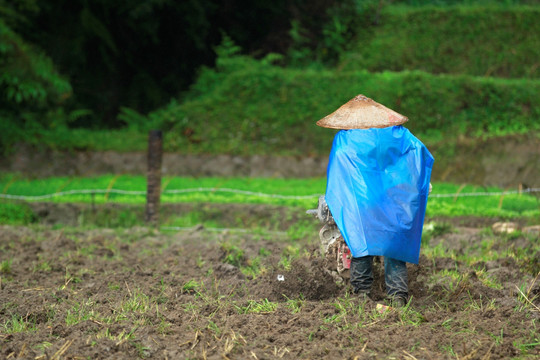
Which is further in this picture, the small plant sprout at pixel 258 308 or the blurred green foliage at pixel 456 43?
the blurred green foliage at pixel 456 43

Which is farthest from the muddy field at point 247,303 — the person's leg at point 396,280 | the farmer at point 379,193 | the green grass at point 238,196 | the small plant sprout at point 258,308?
the green grass at point 238,196

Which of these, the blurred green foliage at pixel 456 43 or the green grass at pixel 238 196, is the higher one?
the blurred green foliage at pixel 456 43

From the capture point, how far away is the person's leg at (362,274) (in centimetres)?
486

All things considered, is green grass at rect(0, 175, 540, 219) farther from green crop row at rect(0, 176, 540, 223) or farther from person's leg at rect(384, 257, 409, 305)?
person's leg at rect(384, 257, 409, 305)

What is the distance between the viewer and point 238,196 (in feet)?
31.9

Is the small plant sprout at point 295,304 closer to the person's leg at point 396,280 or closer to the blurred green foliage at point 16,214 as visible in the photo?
the person's leg at point 396,280

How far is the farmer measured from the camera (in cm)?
468

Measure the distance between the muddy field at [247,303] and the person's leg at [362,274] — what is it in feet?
0.53

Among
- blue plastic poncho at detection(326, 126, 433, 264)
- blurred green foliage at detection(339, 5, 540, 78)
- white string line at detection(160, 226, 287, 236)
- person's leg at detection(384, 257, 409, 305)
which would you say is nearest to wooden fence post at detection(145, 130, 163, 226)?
white string line at detection(160, 226, 287, 236)

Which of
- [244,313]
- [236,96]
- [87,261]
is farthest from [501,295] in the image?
[236,96]

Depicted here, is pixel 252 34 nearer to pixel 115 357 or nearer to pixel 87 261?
pixel 87 261

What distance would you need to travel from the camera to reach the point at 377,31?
1600 cm

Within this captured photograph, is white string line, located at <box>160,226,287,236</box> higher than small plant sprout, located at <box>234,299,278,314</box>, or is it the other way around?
small plant sprout, located at <box>234,299,278,314</box>

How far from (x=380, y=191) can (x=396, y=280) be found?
66cm
